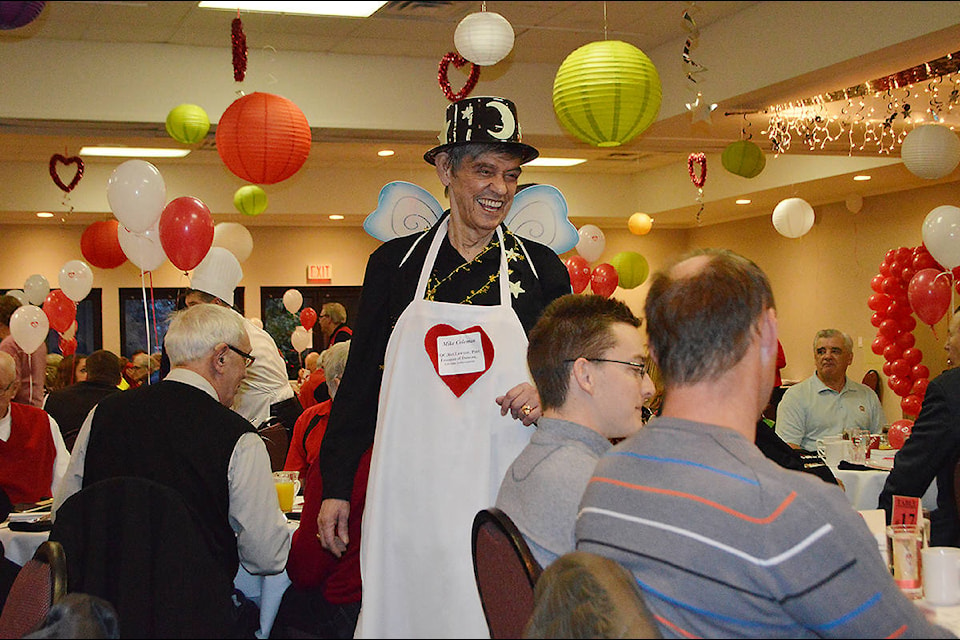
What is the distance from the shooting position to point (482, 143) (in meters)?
2.25

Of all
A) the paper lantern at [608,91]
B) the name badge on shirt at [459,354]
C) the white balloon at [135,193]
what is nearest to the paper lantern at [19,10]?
the name badge on shirt at [459,354]

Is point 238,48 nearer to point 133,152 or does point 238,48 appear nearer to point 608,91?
point 608,91

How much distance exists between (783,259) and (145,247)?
870cm

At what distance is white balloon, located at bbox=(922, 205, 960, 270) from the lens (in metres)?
6.30

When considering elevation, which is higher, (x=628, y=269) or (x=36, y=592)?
(x=628, y=269)

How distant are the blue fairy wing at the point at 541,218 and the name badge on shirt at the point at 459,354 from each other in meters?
0.56

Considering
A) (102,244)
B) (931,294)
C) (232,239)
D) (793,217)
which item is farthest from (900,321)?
(102,244)

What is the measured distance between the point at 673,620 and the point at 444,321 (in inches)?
39.4

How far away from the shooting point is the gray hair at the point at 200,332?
2.82m

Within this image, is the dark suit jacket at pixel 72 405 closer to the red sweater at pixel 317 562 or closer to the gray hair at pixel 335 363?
the gray hair at pixel 335 363

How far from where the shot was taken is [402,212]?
253cm

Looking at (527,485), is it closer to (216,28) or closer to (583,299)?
(583,299)

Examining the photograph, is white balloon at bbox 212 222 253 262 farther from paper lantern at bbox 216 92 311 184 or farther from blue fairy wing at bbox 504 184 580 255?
blue fairy wing at bbox 504 184 580 255

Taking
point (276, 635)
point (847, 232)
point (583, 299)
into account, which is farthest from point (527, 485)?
point (847, 232)
